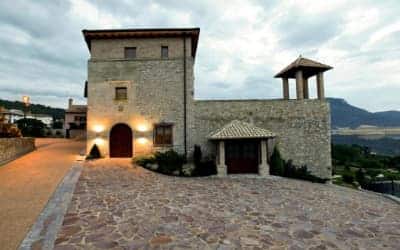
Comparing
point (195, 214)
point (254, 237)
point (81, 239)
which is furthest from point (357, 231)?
point (81, 239)

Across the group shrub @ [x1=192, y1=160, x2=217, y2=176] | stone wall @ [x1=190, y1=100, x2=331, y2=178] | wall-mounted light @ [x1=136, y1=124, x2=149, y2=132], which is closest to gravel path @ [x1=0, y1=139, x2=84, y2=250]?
wall-mounted light @ [x1=136, y1=124, x2=149, y2=132]

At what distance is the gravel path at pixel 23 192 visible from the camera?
4738 millimetres

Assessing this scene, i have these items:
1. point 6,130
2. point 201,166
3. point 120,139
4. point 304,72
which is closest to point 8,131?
point 6,130

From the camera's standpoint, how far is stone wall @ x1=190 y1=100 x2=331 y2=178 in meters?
15.4

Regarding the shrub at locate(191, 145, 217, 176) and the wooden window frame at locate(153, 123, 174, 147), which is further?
the wooden window frame at locate(153, 123, 174, 147)

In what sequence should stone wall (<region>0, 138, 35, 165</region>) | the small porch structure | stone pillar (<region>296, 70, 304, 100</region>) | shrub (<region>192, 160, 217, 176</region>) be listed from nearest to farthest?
stone wall (<region>0, 138, 35, 165</region>) < shrub (<region>192, 160, 217, 176</region>) < the small porch structure < stone pillar (<region>296, 70, 304, 100</region>)

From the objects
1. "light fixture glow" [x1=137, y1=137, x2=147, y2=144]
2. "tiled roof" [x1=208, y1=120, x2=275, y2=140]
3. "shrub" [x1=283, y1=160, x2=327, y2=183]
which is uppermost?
"tiled roof" [x1=208, y1=120, x2=275, y2=140]

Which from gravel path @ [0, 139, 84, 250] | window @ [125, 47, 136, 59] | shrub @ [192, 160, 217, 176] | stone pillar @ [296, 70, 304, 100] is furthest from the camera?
stone pillar @ [296, 70, 304, 100]

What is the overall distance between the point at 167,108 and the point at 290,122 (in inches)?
329

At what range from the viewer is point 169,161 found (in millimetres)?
13750

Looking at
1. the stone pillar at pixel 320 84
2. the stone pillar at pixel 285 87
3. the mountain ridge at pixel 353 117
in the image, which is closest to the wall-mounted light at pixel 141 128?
the stone pillar at pixel 285 87

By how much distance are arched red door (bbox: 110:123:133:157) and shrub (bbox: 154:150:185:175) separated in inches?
98.4

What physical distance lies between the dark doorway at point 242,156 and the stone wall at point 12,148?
1202 cm

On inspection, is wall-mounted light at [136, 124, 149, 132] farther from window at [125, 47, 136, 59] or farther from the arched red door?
window at [125, 47, 136, 59]
